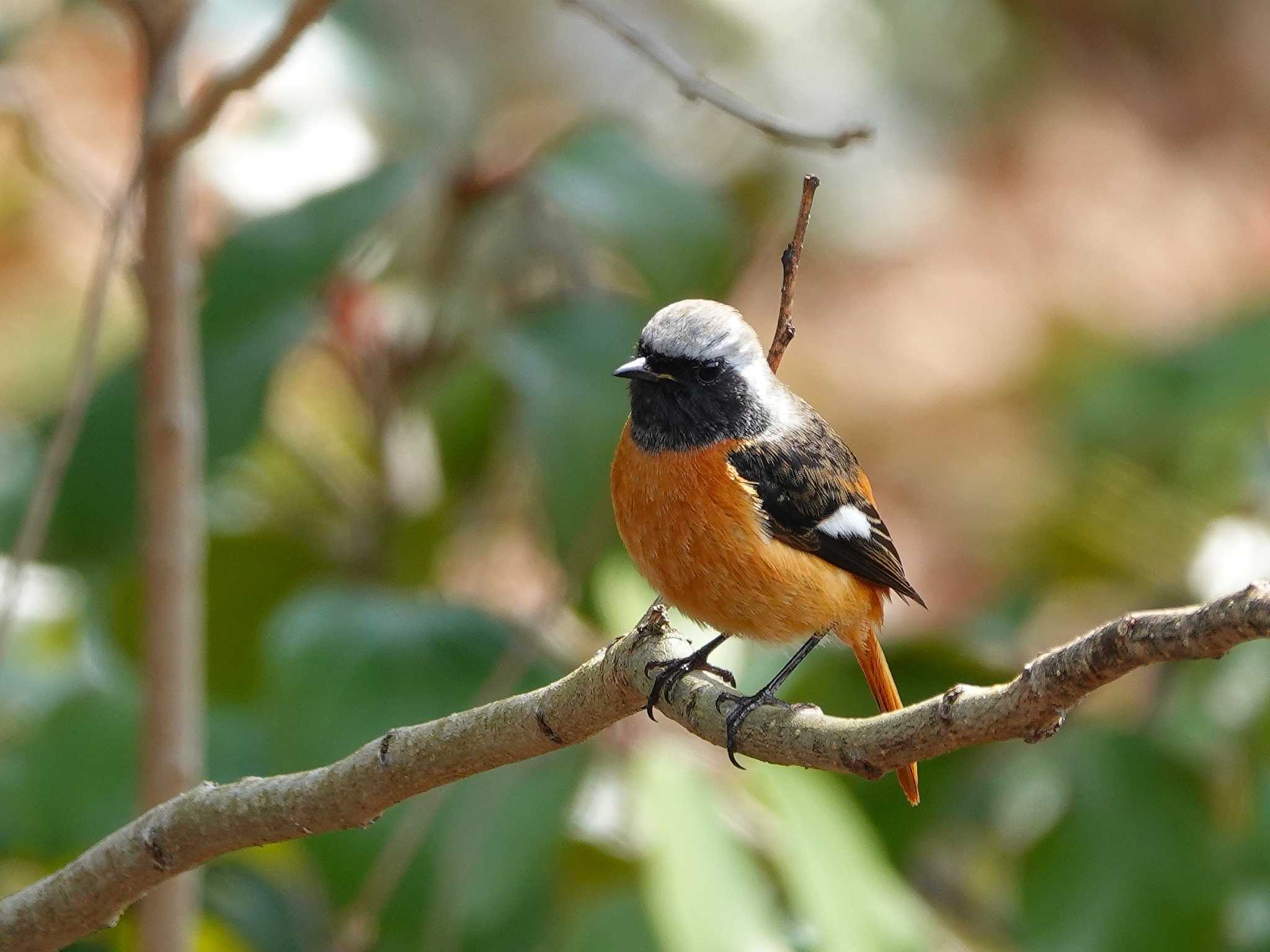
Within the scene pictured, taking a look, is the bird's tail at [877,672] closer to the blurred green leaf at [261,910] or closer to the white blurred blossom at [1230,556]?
the white blurred blossom at [1230,556]

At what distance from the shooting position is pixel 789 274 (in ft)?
6.10

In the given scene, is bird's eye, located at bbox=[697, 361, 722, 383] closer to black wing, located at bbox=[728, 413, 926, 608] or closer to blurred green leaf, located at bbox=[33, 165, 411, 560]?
black wing, located at bbox=[728, 413, 926, 608]

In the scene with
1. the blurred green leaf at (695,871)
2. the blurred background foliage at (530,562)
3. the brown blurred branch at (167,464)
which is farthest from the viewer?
the blurred background foliage at (530,562)

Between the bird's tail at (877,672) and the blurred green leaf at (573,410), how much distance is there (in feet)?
1.88

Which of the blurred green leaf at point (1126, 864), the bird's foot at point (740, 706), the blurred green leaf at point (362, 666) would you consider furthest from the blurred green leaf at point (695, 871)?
the bird's foot at point (740, 706)

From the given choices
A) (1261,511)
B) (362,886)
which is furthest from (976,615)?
(362,886)

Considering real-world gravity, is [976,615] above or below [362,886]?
above

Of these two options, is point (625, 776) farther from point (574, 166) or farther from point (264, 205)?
point (264, 205)

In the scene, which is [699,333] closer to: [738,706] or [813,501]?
[813,501]

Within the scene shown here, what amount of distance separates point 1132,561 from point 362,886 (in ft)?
7.54

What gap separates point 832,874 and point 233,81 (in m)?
1.71

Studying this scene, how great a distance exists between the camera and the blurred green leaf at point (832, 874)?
266cm

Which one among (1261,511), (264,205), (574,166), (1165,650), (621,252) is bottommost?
(1165,650)

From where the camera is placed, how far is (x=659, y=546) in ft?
8.39
